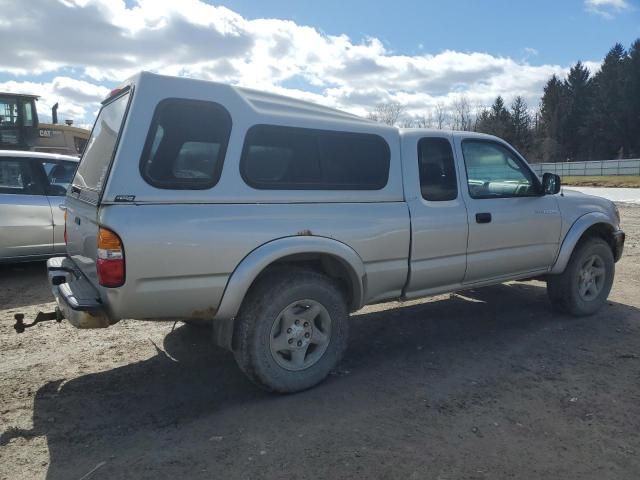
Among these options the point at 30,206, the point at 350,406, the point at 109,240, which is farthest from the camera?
the point at 30,206

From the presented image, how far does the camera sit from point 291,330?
377 cm

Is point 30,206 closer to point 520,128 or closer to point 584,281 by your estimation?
point 584,281

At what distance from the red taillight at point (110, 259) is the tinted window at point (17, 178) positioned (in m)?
4.51

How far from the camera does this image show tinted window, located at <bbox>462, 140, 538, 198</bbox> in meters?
4.77

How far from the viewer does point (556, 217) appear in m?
5.27

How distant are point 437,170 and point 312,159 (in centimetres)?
124

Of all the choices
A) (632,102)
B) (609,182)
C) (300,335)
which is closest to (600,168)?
(609,182)

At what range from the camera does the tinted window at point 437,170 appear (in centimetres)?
439

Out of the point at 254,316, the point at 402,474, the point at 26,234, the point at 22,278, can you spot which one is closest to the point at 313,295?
the point at 254,316

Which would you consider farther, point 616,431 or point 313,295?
point 313,295

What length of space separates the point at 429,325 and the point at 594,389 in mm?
1810

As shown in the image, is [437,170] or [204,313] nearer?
[204,313]

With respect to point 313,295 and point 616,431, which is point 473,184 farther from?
point 616,431

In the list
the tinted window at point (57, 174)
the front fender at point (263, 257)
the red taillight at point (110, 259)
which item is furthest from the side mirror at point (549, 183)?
the tinted window at point (57, 174)
